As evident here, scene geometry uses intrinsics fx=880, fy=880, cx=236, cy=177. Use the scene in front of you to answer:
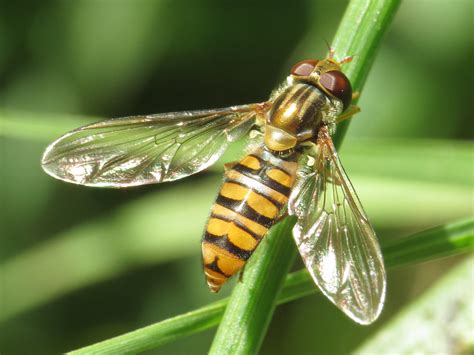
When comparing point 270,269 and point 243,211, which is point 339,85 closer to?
point 243,211

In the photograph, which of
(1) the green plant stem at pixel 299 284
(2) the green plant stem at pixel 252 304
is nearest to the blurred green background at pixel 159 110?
(1) the green plant stem at pixel 299 284

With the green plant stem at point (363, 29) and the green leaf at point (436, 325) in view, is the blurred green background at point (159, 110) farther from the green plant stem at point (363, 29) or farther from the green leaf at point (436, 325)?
the green plant stem at point (363, 29)

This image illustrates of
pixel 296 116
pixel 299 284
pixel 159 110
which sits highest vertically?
pixel 296 116

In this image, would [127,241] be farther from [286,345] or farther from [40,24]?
[40,24]

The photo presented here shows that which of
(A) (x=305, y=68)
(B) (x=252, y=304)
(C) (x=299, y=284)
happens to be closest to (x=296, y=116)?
(A) (x=305, y=68)

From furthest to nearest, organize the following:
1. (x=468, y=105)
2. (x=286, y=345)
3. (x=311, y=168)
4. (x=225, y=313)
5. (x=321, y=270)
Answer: (x=468, y=105)
(x=286, y=345)
(x=311, y=168)
(x=321, y=270)
(x=225, y=313)

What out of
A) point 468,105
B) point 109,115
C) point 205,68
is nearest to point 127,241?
point 109,115

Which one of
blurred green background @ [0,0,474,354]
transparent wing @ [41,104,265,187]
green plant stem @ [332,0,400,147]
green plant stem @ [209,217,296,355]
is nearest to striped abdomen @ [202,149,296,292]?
green plant stem @ [209,217,296,355]

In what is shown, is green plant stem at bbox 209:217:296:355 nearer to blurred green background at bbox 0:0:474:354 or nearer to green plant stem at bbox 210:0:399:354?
green plant stem at bbox 210:0:399:354
